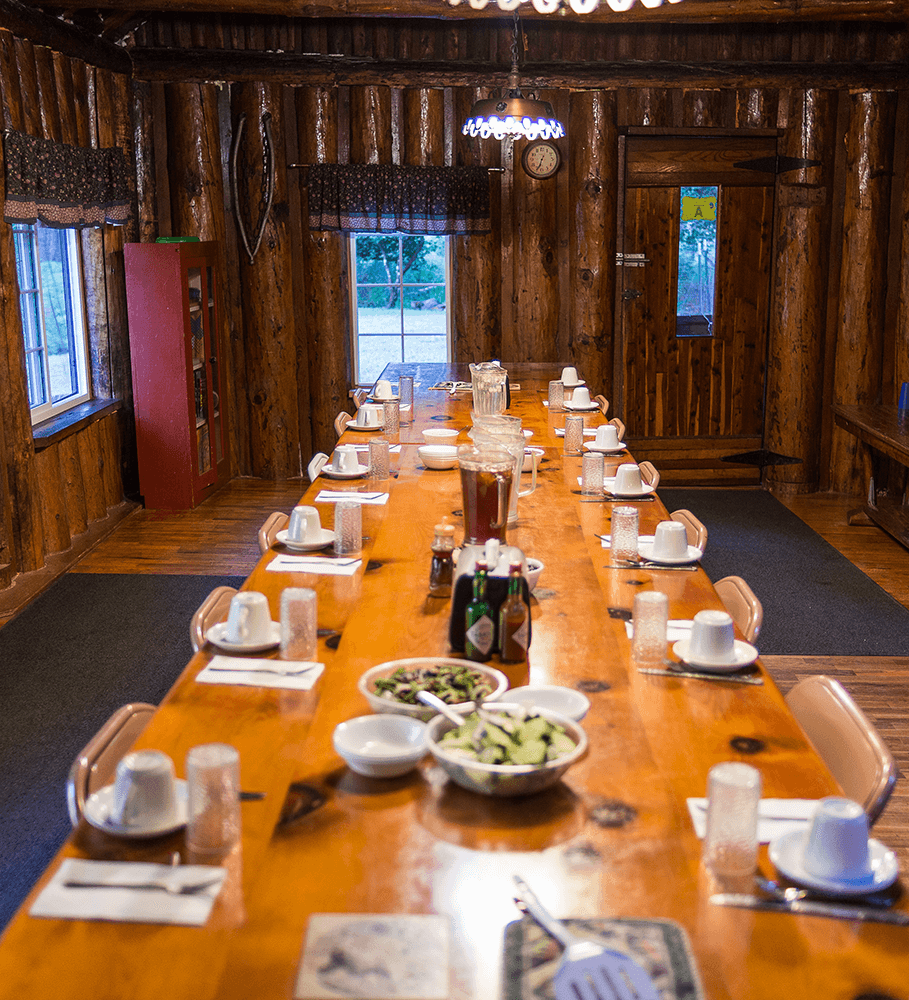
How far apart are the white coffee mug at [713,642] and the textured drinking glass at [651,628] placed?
7cm

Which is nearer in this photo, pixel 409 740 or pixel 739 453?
pixel 409 740

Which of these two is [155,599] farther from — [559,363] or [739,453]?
[739,453]

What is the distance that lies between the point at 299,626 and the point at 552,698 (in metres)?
0.64

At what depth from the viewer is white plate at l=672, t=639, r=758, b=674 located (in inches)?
100.0

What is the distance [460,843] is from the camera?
180 centimetres

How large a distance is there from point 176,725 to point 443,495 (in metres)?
1.93

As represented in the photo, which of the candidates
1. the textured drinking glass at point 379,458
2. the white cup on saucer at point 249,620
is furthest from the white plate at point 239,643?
the textured drinking glass at point 379,458

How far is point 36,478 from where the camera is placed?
19.8ft

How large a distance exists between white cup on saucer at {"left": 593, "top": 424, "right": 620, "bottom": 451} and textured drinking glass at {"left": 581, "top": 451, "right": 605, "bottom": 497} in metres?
0.68

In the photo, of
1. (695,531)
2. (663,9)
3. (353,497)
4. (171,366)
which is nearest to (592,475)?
(695,531)

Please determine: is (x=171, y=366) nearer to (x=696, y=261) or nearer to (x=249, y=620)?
(x=696, y=261)

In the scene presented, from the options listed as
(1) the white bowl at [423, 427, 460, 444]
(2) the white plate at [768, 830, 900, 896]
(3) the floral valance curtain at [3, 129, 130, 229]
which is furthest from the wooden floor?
(2) the white plate at [768, 830, 900, 896]

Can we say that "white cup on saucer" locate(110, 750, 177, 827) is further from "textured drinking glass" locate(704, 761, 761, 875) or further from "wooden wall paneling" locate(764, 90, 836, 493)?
"wooden wall paneling" locate(764, 90, 836, 493)

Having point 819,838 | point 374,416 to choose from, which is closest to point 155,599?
point 374,416
